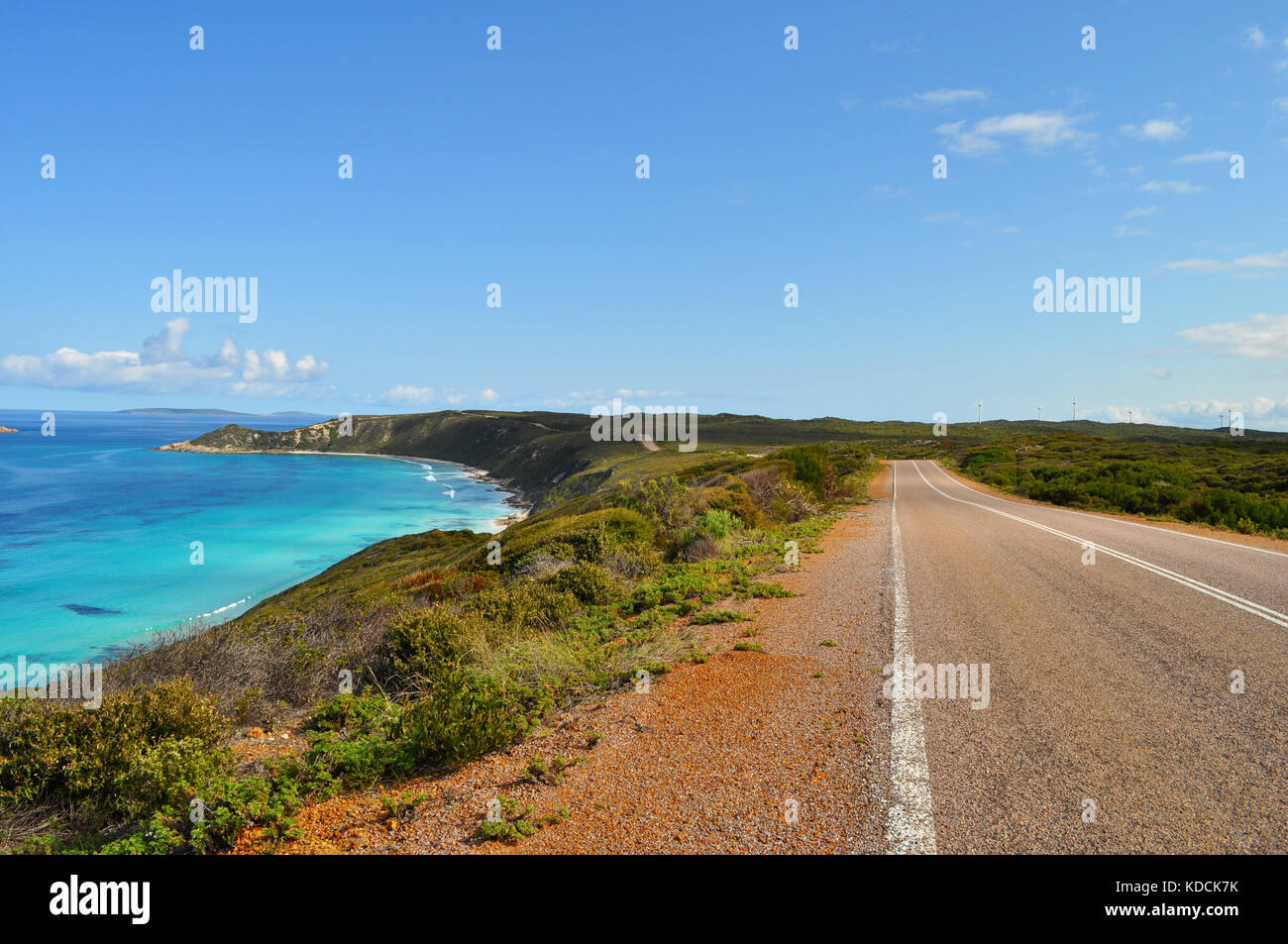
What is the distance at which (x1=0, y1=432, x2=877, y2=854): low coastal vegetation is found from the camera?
4.45 meters

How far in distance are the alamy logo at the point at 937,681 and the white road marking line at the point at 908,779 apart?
3 cm

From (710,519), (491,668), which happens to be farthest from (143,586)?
(491,668)

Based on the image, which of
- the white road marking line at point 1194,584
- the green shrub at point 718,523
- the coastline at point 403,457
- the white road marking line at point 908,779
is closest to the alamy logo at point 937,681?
the white road marking line at point 908,779

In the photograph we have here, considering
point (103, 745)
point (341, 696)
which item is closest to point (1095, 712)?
point (341, 696)

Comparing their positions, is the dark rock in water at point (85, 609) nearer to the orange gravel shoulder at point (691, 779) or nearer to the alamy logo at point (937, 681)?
the orange gravel shoulder at point (691, 779)

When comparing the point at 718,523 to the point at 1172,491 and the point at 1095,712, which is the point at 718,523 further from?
the point at 1172,491

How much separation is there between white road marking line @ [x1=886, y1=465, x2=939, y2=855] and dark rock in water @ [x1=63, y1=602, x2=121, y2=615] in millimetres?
47780

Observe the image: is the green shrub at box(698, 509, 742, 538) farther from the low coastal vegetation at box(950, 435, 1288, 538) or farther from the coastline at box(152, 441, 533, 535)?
the coastline at box(152, 441, 533, 535)

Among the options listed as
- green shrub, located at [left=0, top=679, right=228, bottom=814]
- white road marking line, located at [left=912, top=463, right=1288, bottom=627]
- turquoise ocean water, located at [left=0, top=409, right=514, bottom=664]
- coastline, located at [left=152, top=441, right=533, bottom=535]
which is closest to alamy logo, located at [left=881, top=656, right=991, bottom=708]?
white road marking line, located at [left=912, top=463, right=1288, bottom=627]

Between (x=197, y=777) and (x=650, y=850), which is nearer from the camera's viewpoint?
(x=650, y=850)

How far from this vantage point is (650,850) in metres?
3.59

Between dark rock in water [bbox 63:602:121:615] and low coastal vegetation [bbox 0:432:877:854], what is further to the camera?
dark rock in water [bbox 63:602:121:615]
